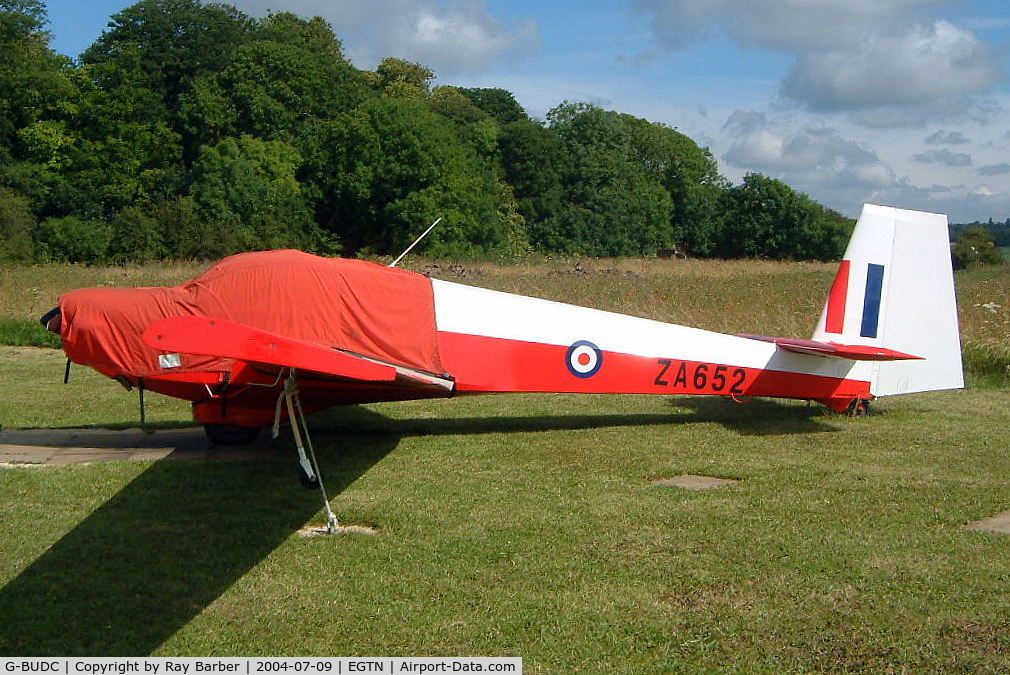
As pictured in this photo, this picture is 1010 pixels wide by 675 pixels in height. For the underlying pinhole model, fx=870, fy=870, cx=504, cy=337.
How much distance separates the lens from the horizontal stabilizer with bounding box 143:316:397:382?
144 inches

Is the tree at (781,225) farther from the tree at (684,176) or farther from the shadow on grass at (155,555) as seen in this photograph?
the shadow on grass at (155,555)

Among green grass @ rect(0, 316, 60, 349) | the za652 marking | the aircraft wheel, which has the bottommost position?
the aircraft wheel

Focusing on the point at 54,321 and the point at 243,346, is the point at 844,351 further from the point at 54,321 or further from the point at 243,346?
the point at 54,321

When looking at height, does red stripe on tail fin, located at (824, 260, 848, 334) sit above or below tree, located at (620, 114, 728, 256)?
below

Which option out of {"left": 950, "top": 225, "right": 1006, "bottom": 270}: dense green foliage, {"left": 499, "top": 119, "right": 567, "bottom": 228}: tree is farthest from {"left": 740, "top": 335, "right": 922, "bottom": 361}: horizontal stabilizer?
{"left": 499, "top": 119, "right": 567, "bottom": 228}: tree

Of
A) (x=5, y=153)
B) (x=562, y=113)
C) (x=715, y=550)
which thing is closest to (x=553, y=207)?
(x=562, y=113)

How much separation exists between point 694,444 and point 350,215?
4366 cm

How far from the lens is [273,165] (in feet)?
162

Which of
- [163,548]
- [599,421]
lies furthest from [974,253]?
[163,548]

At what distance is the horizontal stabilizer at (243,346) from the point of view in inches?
144

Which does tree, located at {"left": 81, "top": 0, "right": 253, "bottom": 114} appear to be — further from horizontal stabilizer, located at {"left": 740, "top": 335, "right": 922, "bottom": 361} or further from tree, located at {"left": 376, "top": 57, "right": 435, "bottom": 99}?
horizontal stabilizer, located at {"left": 740, "top": 335, "right": 922, "bottom": 361}

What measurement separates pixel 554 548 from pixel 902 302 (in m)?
4.97

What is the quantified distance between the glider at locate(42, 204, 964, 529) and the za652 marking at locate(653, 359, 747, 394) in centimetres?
1

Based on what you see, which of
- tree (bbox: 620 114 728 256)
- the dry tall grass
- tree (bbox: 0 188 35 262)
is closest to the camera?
the dry tall grass
